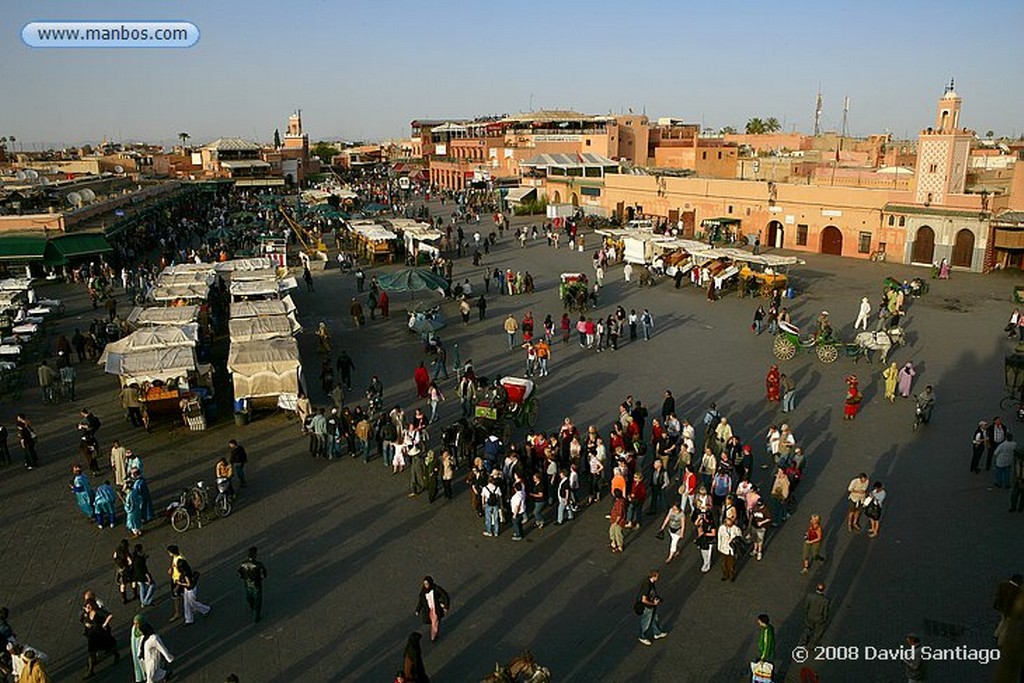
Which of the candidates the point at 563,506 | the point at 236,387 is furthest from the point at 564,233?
the point at 563,506

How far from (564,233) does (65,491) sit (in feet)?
117

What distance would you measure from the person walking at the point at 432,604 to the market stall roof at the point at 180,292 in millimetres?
16914

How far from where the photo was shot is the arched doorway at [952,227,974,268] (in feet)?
103

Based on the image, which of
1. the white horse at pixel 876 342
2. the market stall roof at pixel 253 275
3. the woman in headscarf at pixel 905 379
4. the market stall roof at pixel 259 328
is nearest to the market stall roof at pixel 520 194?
the market stall roof at pixel 253 275

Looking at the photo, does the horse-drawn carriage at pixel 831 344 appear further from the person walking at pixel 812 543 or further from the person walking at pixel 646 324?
the person walking at pixel 812 543

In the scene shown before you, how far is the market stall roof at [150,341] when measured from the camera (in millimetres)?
16875

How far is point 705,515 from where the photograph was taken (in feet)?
34.1

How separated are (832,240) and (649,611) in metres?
32.3

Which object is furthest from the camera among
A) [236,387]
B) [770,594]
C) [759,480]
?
[236,387]

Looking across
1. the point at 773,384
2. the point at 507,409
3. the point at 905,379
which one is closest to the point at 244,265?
the point at 507,409

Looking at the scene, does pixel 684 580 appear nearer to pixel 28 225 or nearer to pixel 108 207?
pixel 28 225

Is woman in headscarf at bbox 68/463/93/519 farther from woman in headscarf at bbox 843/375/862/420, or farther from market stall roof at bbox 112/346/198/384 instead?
woman in headscarf at bbox 843/375/862/420

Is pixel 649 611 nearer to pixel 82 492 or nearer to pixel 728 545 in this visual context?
pixel 728 545

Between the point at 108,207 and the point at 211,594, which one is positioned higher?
the point at 108,207
